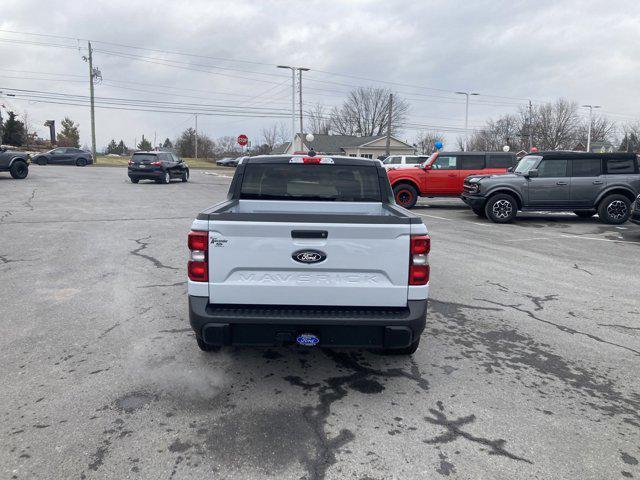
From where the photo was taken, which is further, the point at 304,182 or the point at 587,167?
the point at 587,167

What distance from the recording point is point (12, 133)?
207ft

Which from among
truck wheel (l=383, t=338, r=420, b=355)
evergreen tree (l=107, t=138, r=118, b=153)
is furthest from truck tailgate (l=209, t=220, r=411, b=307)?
evergreen tree (l=107, t=138, r=118, b=153)

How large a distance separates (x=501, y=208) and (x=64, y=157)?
3835 cm

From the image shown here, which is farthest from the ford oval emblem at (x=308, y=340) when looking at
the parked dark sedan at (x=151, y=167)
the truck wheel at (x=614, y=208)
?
the parked dark sedan at (x=151, y=167)

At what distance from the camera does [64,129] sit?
3698 inches

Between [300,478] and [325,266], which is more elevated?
[325,266]

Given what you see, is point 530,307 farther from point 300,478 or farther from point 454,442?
point 300,478

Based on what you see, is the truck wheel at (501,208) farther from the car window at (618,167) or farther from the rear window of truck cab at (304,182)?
the rear window of truck cab at (304,182)

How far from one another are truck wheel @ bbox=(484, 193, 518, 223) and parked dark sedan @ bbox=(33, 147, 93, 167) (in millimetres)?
37732

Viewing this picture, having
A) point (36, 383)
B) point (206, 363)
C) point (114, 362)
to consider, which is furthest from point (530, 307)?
point (36, 383)

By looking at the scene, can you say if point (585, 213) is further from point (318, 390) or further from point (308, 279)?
point (308, 279)

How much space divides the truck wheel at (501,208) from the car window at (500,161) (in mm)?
4015

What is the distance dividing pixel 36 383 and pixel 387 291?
2.82 meters

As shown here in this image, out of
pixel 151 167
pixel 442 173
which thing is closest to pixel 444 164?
pixel 442 173
